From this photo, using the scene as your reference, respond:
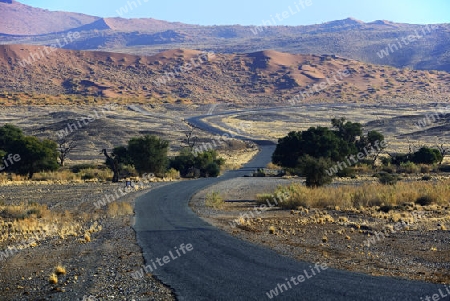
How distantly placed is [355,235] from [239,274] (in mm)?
6771

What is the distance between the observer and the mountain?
160375 mm

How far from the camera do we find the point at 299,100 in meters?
158

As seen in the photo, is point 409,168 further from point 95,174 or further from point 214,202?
point 95,174

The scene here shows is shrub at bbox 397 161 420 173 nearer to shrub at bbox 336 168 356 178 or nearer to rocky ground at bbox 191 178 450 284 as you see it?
shrub at bbox 336 168 356 178

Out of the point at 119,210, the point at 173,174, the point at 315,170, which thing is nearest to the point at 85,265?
the point at 119,210

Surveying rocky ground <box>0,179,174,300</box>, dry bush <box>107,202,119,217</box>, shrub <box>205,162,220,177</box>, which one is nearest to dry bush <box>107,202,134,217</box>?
dry bush <box>107,202,119,217</box>

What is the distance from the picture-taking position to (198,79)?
7092 inches

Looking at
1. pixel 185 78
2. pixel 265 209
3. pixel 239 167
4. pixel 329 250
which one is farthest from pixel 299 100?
pixel 329 250

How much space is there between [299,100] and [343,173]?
378ft

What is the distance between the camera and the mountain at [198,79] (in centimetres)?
16038

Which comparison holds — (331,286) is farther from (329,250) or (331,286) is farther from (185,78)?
(185,78)

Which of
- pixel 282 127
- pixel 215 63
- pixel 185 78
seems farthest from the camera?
pixel 215 63

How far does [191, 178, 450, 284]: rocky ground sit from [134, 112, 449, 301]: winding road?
2.27 ft

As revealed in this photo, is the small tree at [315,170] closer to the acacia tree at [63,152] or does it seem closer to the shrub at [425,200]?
the shrub at [425,200]
